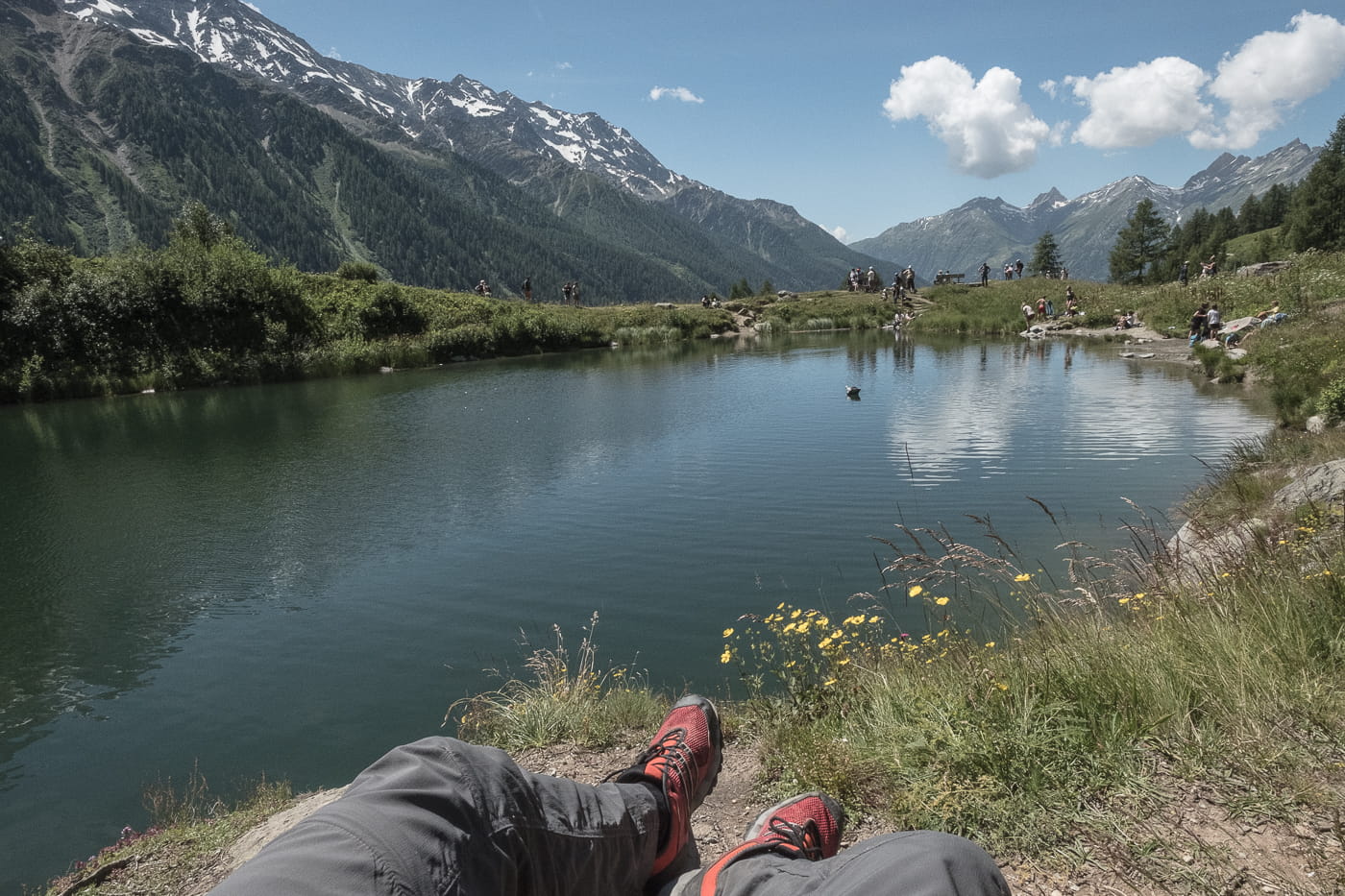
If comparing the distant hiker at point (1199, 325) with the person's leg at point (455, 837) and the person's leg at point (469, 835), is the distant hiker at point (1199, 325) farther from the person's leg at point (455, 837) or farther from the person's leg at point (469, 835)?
the person's leg at point (455, 837)

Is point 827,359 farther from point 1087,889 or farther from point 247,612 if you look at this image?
point 1087,889

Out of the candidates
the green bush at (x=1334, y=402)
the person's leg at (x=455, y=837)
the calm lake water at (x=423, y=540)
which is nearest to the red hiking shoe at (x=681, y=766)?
the person's leg at (x=455, y=837)

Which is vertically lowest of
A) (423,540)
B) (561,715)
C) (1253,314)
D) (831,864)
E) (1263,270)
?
(423,540)

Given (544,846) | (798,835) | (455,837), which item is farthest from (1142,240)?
(455,837)

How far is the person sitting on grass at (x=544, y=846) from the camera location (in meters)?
2.21

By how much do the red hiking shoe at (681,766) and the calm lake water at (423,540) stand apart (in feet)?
12.5

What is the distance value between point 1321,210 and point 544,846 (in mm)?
95979

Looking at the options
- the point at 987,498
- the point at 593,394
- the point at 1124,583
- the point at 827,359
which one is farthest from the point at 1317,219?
the point at 1124,583

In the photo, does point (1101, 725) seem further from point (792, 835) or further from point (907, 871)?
point (907, 871)

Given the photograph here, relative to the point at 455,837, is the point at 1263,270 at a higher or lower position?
higher

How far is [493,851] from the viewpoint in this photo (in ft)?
8.57

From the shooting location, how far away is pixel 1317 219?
2721 inches

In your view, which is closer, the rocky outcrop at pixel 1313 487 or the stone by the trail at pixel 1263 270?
the rocky outcrop at pixel 1313 487

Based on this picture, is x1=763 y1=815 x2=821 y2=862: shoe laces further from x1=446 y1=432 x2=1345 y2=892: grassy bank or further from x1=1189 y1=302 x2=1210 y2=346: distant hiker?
x1=1189 y1=302 x2=1210 y2=346: distant hiker
